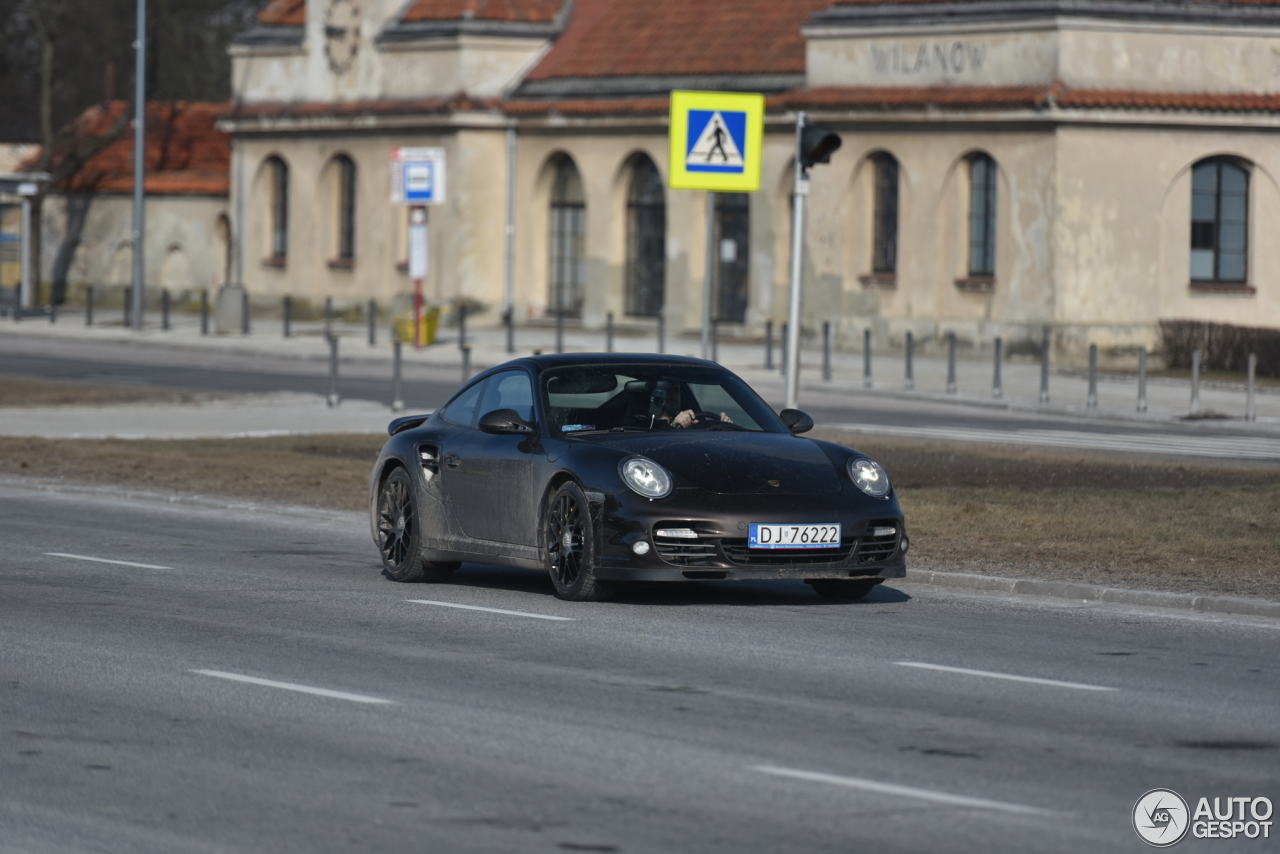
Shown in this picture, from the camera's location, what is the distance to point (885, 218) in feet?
136

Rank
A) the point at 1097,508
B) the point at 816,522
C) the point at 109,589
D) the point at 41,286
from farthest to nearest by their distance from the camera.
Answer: the point at 41,286, the point at 1097,508, the point at 109,589, the point at 816,522

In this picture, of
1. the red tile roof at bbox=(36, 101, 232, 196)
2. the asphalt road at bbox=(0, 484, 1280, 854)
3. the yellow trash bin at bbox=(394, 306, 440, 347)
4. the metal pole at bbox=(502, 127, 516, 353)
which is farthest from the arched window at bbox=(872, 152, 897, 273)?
the asphalt road at bbox=(0, 484, 1280, 854)

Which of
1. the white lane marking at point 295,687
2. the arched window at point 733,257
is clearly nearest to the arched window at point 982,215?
the arched window at point 733,257

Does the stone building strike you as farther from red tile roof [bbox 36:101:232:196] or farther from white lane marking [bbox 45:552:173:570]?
white lane marking [bbox 45:552:173:570]

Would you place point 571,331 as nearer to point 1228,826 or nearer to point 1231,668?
point 1231,668

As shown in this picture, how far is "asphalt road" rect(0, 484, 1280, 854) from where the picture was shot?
6.96m

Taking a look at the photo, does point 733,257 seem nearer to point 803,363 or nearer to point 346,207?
point 803,363

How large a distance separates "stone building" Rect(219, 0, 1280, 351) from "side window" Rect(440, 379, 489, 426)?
25.3 m

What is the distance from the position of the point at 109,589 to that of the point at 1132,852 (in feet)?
24.6

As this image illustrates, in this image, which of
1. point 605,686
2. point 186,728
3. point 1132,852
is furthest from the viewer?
point 605,686

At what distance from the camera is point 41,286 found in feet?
195

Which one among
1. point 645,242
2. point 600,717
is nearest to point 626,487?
point 600,717

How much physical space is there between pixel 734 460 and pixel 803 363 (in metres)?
25.9

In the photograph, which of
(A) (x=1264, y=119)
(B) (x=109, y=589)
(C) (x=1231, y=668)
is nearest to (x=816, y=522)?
(C) (x=1231, y=668)
